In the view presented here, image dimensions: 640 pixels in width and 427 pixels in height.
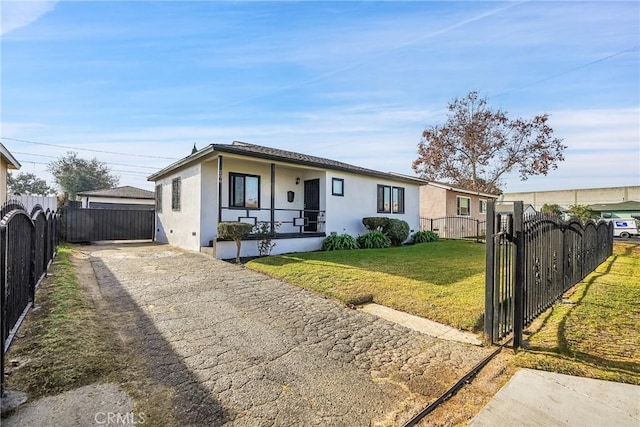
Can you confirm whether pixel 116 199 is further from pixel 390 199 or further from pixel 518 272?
pixel 518 272

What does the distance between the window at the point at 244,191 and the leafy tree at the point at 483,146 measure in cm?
2333

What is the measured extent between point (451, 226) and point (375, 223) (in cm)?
1037

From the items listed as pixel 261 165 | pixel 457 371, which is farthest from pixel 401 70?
pixel 457 371

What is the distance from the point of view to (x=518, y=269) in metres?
3.84

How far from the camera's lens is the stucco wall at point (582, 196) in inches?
1544

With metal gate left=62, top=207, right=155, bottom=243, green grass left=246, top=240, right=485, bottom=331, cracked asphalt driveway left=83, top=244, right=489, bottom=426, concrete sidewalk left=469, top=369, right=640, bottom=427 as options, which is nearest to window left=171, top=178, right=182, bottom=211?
metal gate left=62, top=207, right=155, bottom=243

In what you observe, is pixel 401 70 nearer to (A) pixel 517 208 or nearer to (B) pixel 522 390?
(A) pixel 517 208

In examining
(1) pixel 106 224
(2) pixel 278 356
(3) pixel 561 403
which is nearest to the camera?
(3) pixel 561 403

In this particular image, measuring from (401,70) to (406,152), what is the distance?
815 inches

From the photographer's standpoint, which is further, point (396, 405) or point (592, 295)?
point (592, 295)

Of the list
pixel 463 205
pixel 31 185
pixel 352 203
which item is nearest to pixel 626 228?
pixel 463 205

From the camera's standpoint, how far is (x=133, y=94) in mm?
13422

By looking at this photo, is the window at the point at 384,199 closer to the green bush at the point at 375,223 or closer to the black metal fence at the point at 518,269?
the green bush at the point at 375,223

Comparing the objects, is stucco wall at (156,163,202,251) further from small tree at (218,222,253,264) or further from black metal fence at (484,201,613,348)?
black metal fence at (484,201,613,348)
